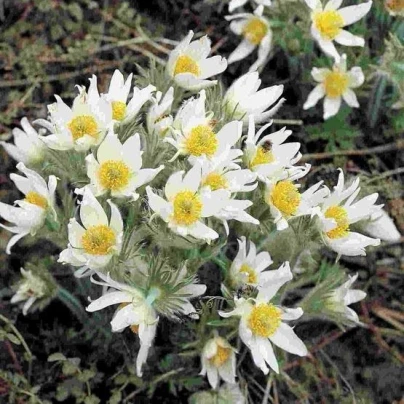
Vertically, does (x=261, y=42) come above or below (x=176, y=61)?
below

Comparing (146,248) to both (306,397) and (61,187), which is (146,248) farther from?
(306,397)

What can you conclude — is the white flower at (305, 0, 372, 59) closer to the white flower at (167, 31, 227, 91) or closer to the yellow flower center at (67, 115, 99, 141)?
the white flower at (167, 31, 227, 91)

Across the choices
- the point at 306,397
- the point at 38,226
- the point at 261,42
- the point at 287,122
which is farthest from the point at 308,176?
the point at 38,226

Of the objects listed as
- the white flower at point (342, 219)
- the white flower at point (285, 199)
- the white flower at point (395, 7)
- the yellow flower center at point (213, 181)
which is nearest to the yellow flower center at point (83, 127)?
the yellow flower center at point (213, 181)

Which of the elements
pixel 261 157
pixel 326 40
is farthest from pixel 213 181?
pixel 326 40

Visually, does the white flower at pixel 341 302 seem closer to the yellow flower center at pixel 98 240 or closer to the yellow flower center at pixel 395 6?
the yellow flower center at pixel 98 240

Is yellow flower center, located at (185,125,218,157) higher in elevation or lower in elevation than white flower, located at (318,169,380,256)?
higher

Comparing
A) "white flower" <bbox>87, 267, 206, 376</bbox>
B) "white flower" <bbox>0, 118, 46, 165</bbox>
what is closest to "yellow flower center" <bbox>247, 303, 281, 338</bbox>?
"white flower" <bbox>87, 267, 206, 376</bbox>
